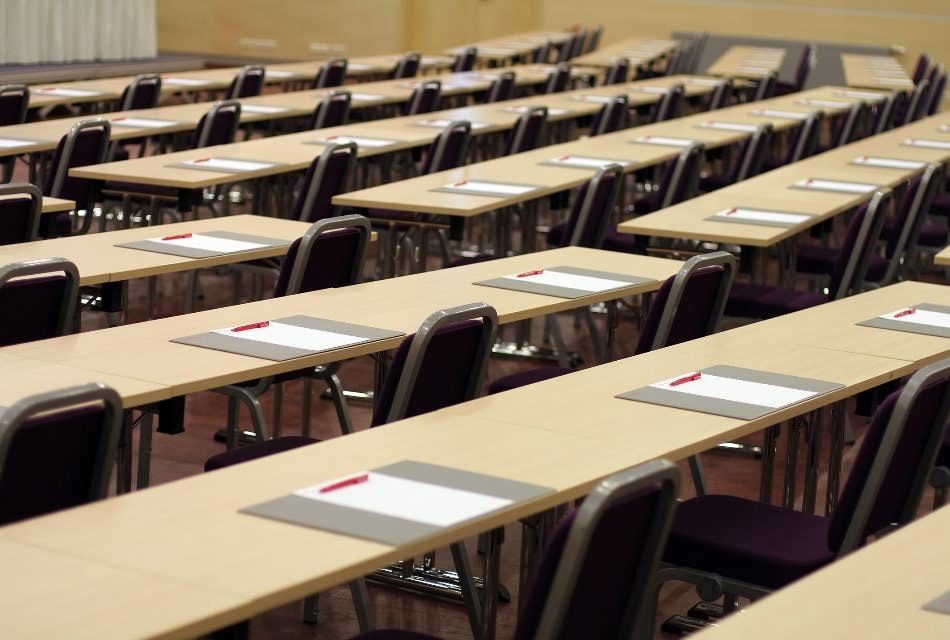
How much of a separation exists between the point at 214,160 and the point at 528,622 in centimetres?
543

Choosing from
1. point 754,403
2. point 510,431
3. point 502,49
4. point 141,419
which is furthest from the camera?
point 502,49

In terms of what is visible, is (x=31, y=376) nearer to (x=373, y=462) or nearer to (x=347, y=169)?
(x=373, y=462)

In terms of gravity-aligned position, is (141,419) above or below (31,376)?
below

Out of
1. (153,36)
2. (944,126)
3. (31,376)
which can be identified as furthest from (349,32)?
(31,376)

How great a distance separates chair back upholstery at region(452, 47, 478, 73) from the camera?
1620 cm

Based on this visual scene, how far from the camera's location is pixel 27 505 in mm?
3145

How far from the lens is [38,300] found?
14.6 feet

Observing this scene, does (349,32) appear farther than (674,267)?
Yes

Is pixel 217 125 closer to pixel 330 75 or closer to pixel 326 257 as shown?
pixel 326 257

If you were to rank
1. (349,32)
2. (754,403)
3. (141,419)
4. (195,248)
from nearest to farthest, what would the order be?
(754,403), (141,419), (195,248), (349,32)

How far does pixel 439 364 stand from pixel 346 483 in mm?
1106

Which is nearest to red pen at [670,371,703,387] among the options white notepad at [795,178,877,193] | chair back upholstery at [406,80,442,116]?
white notepad at [795,178,877,193]

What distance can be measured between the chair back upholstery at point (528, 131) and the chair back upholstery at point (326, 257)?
14.3ft

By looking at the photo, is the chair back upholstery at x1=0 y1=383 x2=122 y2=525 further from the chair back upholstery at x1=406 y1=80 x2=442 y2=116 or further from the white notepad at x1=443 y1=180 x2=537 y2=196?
the chair back upholstery at x1=406 y1=80 x2=442 y2=116
